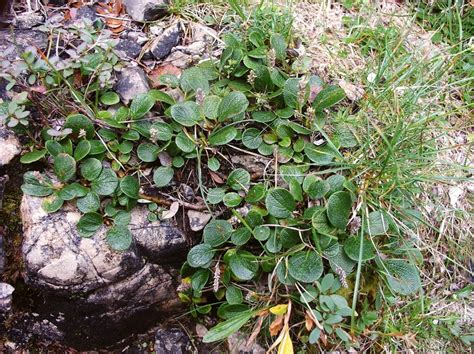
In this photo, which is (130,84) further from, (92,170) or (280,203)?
(280,203)

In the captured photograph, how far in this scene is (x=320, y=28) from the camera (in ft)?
8.31

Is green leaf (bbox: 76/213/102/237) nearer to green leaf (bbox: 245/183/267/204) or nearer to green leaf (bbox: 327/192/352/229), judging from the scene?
green leaf (bbox: 245/183/267/204)

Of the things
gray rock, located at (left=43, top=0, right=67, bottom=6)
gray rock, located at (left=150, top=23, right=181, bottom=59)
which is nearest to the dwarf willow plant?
gray rock, located at (left=150, top=23, right=181, bottom=59)

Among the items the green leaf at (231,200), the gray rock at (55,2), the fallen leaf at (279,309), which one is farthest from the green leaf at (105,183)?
the gray rock at (55,2)

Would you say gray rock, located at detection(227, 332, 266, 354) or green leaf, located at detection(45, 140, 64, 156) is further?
gray rock, located at detection(227, 332, 266, 354)

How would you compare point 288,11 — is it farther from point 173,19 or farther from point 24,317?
point 24,317

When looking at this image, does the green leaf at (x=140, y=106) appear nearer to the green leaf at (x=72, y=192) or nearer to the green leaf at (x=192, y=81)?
the green leaf at (x=192, y=81)

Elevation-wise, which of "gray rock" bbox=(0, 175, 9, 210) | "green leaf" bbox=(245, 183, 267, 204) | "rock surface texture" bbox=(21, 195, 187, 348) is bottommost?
"rock surface texture" bbox=(21, 195, 187, 348)

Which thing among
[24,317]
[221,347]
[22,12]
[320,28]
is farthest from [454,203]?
[22,12]

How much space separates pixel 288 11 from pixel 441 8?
96 cm

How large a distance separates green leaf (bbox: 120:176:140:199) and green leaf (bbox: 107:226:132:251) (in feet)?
0.47

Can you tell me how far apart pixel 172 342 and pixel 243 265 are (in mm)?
538

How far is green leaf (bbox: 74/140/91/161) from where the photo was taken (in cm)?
195

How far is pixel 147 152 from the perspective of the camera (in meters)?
2.03
